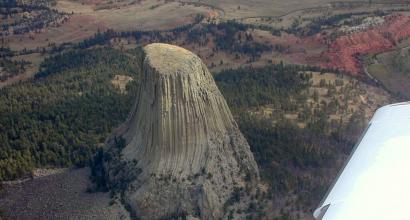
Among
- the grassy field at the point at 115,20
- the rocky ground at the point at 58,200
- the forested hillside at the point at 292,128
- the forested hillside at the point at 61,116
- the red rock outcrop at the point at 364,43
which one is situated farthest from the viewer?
the grassy field at the point at 115,20

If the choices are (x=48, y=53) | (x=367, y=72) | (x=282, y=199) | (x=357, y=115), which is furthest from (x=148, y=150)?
(x=48, y=53)

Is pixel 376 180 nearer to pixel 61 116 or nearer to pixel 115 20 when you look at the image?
pixel 61 116

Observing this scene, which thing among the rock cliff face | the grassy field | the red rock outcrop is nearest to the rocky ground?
the rock cliff face

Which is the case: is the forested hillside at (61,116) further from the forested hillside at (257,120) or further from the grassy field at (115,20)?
the grassy field at (115,20)

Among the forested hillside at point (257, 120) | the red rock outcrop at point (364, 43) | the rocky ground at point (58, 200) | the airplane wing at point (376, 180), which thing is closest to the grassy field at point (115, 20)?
the forested hillside at point (257, 120)

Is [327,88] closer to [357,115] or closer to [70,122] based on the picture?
[357,115]

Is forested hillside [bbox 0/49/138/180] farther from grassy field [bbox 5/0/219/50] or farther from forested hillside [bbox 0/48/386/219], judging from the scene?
grassy field [bbox 5/0/219/50]
